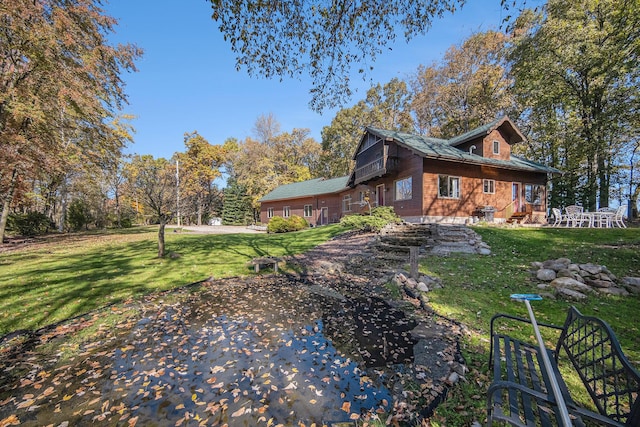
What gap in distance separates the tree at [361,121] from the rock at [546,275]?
2932 centimetres

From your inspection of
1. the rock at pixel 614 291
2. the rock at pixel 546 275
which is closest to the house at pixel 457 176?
the rock at pixel 546 275

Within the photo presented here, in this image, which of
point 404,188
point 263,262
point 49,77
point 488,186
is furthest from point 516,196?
point 49,77

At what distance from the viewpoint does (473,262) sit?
28.1ft

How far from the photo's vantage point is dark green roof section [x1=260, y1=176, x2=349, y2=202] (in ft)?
90.6

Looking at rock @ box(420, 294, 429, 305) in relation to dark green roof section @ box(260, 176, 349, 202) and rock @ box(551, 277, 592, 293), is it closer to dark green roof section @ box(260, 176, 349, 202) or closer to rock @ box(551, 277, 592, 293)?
rock @ box(551, 277, 592, 293)

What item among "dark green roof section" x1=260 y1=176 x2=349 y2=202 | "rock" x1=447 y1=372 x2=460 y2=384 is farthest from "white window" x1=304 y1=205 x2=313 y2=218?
"rock" x1=447 y1=372 x2=460 y2=384

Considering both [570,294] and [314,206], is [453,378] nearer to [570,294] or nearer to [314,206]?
[570,294]

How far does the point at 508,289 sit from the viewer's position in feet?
20.5

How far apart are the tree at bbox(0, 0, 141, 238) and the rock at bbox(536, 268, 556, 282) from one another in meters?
19.4

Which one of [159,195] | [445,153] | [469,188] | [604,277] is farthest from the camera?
[469,188]

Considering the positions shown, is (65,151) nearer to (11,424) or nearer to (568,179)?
(11,424)

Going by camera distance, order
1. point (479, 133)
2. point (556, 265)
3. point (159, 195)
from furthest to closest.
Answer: point (479, 133), point (159, 195), point (556, 265)

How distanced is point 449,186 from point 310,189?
17.0 meters

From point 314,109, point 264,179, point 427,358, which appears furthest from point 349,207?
point 427,358
